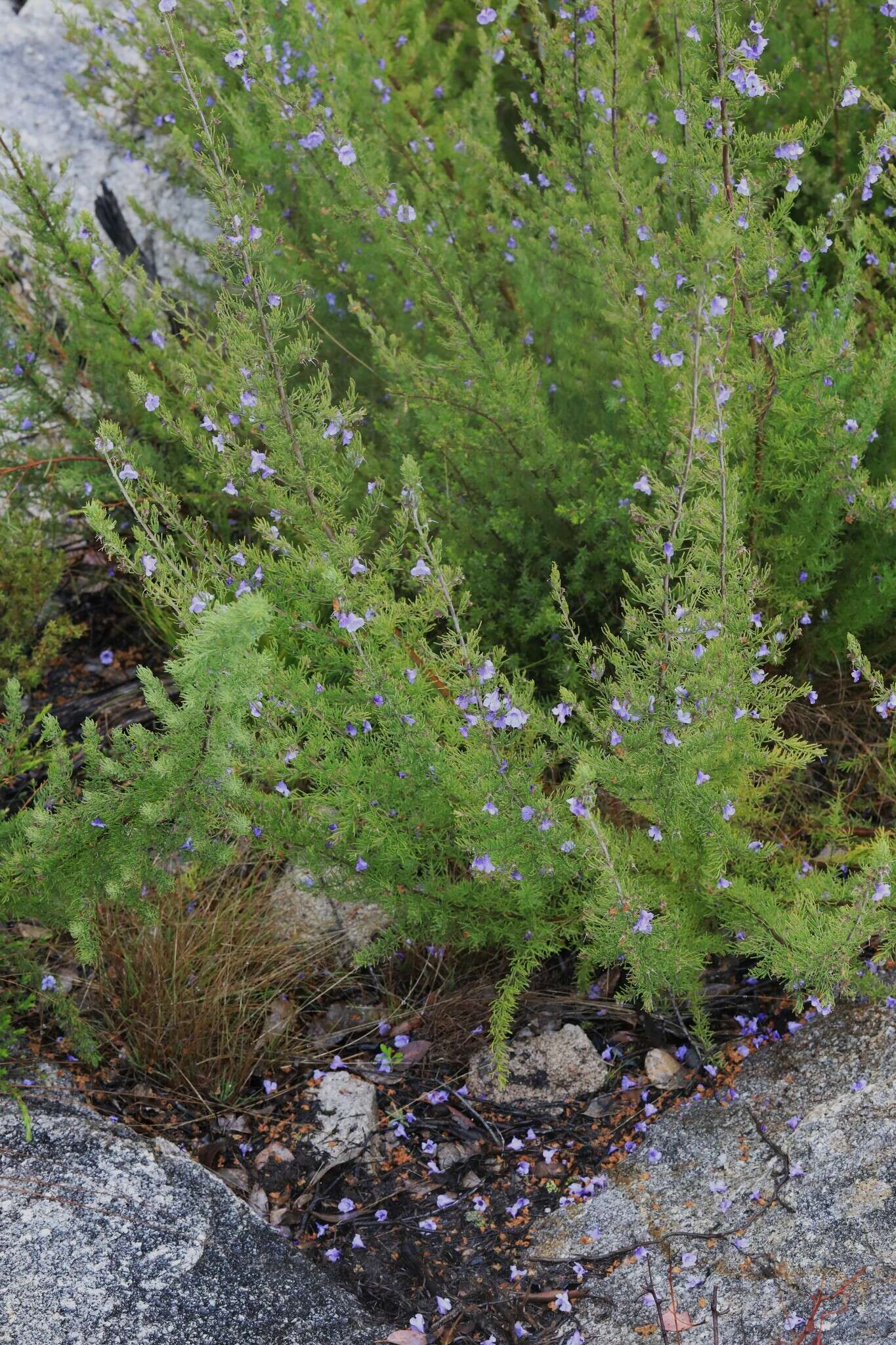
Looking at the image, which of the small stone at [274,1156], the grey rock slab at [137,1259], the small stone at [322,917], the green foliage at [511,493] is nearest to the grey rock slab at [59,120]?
the green foliage at [511,493]

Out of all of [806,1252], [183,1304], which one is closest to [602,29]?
[806,1252]

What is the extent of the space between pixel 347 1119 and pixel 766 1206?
95 cm

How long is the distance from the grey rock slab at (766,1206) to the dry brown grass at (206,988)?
2.72 ft

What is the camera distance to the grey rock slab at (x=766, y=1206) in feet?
6.03

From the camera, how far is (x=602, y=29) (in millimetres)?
2902

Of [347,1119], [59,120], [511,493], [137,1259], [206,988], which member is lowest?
[347,1119]

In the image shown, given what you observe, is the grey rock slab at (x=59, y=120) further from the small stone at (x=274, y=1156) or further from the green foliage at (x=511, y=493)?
the small stone at (x=274, y=1156)

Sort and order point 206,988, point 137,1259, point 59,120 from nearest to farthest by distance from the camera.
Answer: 1. point 137,1259
2. point 206,988
3. point 59,120

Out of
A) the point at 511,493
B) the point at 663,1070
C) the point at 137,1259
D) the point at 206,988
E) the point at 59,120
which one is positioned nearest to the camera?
the point at 137,1259

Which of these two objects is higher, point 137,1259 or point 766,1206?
point 137,1259

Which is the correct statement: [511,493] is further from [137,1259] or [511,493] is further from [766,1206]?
[137,1259]

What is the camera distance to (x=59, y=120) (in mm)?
5207

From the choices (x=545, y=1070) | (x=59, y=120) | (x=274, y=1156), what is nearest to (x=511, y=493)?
(x=545, y=1070)

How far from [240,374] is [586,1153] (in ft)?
5.78
